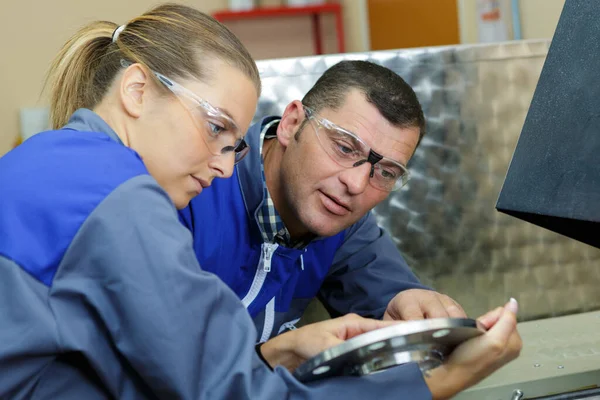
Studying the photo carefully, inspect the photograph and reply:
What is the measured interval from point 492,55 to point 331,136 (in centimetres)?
43

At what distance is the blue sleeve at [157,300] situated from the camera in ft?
2.54

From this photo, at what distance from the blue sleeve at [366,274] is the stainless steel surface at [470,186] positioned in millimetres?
62

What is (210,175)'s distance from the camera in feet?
3.48

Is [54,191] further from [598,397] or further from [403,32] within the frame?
[403,32]

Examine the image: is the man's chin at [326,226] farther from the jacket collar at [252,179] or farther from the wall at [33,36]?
the wall at [33,36]

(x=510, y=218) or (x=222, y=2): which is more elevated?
(x=222, y=2)

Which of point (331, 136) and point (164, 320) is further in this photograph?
point (331, 136)

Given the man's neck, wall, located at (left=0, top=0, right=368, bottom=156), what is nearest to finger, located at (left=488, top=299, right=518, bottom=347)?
the man's neck

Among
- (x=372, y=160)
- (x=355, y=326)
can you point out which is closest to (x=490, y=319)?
(x=355, y=326)

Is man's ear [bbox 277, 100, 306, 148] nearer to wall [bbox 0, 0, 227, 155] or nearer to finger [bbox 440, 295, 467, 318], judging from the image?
finger [bbox 440, 295, 467, 318]

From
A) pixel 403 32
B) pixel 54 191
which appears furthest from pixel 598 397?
pixel 403 32

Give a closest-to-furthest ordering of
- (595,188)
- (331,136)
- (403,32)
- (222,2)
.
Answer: (595,188), (331,136), (403,32), (222,2)

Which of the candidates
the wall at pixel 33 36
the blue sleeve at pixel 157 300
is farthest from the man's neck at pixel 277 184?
the wall at pixel 33 36

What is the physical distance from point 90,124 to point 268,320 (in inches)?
25.3
